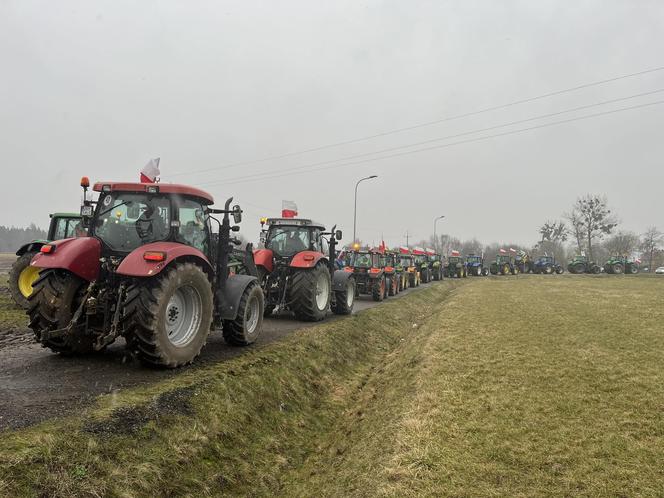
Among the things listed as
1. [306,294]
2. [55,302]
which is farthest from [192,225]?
[306,294]

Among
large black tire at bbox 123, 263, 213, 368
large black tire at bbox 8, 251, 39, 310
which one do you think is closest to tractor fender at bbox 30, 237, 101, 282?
large black tire at bbox 123, 263, 213, 368

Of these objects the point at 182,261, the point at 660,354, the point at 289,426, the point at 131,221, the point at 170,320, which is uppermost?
the point at 131,221

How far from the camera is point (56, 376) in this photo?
5.03m

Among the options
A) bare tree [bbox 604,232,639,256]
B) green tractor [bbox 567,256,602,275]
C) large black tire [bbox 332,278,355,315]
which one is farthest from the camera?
bare tree [bbox 604,232,639,256]

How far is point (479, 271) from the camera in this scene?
41.2 meters

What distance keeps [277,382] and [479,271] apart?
1499 inches

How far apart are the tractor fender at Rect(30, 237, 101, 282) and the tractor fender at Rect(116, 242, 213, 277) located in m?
0.66

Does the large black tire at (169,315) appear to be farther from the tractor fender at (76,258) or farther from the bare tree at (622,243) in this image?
the bare tree at (622,243)

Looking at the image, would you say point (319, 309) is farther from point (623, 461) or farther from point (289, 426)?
point (623, 461)

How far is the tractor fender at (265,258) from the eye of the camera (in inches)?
403

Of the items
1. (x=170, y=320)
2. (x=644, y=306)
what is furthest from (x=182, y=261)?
(x=644, y=306)

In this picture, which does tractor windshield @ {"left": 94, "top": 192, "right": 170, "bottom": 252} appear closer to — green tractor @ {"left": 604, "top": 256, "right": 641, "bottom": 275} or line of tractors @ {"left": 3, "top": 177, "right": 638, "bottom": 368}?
line of tractors @ {"left": 3, "top": 177, "right": 638, "bottom": 368}

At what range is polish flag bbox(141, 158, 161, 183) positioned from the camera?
20.5ft

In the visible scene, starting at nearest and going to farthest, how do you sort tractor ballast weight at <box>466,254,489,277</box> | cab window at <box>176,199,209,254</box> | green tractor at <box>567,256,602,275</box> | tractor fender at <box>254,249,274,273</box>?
cab window at <box>176,199,209,254</box> < tractor fender at <box>254,249,274,273</box> < tractor ballast weight at <box>466,254,489,277</box> < green tractor at <box>567,256,602,275</box>
